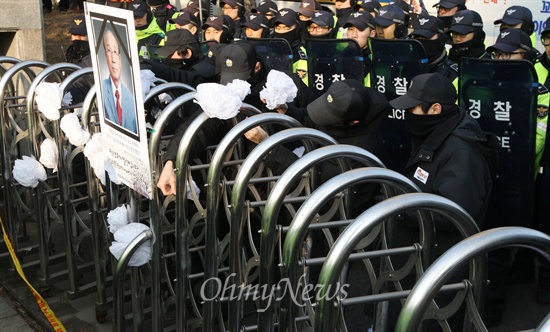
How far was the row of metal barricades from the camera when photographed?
2389mm

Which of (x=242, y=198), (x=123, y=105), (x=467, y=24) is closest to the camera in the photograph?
(x=242, y=198)

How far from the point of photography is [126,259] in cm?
387

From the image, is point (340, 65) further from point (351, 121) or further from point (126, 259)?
point (126, 259)

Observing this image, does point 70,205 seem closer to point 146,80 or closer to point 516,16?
point 146,80

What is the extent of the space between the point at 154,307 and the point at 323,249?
995 mm

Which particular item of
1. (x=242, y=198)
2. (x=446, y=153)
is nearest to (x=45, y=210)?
(x=242, y=198)

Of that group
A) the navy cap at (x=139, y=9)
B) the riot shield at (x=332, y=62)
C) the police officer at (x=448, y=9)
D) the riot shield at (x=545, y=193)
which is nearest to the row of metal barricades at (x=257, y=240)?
the riot shield at (x=545, y=193)

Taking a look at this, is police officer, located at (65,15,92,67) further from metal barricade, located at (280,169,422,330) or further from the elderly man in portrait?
metal barricade, located at (280,169,422,330)

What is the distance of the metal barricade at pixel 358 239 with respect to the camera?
7.63 ft

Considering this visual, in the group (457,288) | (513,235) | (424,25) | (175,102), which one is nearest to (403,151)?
(424,25)

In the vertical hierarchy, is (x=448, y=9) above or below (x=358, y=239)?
above

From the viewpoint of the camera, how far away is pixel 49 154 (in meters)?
4.91

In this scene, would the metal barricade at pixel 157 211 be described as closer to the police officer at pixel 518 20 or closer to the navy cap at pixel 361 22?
the navy cap at pixel 361 22

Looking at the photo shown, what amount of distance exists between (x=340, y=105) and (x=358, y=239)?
1738mm
